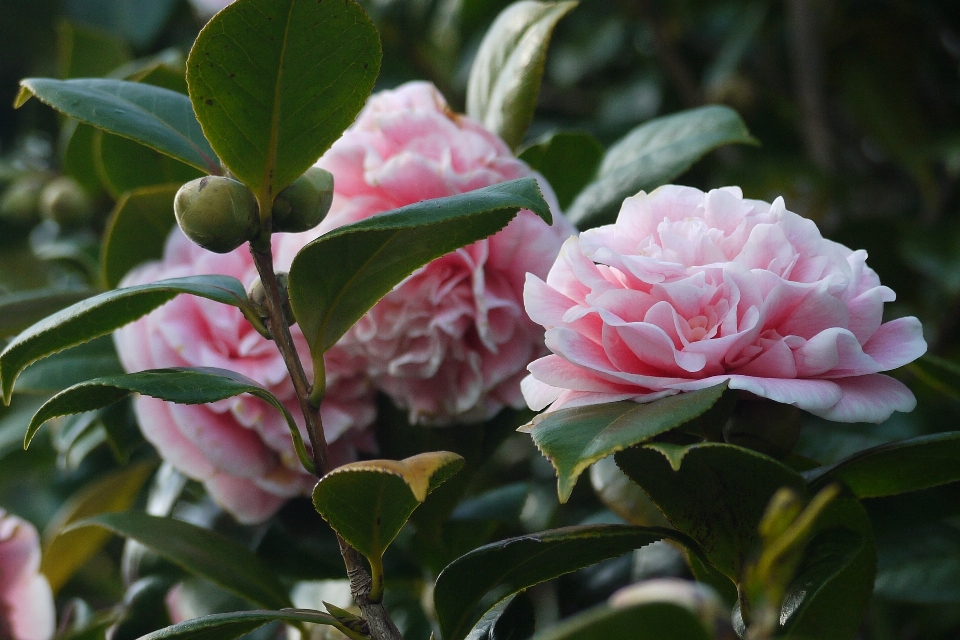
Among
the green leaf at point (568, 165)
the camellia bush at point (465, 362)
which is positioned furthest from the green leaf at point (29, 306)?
the green leaf at point (568, 165)

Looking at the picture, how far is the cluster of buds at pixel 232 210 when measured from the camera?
0.52 meters

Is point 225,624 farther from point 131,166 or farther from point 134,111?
point 131,166

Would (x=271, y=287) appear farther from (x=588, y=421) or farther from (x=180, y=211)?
(x=588, y=421)

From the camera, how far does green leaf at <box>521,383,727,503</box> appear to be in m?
0.44

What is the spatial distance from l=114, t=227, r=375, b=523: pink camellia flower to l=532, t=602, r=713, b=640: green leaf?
0.43 m

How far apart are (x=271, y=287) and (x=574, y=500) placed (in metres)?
0.70

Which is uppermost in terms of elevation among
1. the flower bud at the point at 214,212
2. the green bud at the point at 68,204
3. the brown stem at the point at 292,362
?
the flower bud at the point at 214,212

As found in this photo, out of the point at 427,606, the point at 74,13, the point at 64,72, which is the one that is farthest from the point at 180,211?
the point at 74,13

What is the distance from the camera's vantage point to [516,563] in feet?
1.76

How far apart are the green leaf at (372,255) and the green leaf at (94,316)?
5 centimetres

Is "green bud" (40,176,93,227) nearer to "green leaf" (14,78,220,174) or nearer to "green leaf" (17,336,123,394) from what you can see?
"green leaf" (17,336,123,394)

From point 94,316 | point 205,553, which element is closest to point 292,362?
point 94,316

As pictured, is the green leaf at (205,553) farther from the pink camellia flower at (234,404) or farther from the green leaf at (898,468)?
the green leaf at (898,468)

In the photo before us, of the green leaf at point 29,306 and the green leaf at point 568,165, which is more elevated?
the green leaf at point 568,165
